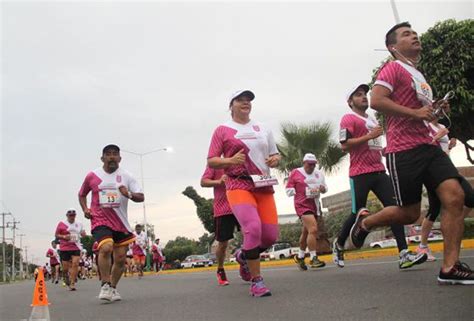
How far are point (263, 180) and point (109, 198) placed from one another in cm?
247

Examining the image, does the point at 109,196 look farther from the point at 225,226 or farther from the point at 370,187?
the point at 370,187

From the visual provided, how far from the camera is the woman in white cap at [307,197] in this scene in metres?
9.15

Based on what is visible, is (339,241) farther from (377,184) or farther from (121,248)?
(121,248)

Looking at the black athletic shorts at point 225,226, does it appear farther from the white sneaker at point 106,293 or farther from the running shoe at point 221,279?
the white sneaker at point 106,293

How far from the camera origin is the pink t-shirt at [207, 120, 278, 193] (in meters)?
5.79

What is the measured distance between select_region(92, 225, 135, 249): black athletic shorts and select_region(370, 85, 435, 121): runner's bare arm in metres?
3.86

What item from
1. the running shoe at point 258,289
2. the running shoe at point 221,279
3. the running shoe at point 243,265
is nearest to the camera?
the running shoe at point 258,289

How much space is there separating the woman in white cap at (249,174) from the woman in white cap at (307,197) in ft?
10.9

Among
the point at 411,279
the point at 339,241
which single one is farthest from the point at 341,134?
the point at 411,279

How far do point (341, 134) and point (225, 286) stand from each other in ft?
8.81

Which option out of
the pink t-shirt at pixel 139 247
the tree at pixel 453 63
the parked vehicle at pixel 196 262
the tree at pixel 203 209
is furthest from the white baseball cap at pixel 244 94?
the parked vehicle at pixel 196 262

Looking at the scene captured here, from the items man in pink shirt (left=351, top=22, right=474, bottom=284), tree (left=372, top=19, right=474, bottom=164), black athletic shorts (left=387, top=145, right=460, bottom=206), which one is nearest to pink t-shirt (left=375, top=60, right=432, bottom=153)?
man in pink shirt (left=351, top=22, right=474, bottom=284)

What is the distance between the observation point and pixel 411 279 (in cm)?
545

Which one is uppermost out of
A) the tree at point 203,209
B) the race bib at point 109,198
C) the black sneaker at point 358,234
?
the tree at point 203,209
